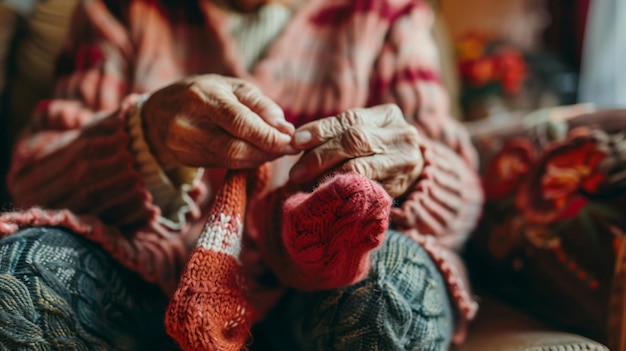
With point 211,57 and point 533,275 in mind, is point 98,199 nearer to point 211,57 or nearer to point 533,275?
point 211,57

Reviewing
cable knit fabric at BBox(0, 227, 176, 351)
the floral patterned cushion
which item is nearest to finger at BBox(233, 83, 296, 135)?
cable knit fabric at BBox(0, 227, 176, 351)

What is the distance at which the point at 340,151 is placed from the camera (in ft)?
1.47

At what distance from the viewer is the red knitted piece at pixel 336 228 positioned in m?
0.37

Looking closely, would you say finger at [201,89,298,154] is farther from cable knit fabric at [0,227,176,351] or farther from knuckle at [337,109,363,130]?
cable knit fabric at [0,227,176,351]

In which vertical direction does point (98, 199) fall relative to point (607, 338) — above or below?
above

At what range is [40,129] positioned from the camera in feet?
2.22

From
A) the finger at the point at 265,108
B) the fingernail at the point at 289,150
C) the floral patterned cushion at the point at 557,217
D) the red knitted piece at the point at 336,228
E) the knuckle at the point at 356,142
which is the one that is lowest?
the floral patterned cushion at the point at 557,217

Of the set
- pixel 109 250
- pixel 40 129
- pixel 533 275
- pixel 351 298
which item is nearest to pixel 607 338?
pixel 533 275

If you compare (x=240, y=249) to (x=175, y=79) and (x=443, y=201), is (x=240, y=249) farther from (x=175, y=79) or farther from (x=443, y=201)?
(x=175, y=79)

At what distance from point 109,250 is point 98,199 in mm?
79

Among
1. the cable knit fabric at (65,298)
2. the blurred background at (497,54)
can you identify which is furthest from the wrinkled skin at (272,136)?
the blurred background at (497,54)

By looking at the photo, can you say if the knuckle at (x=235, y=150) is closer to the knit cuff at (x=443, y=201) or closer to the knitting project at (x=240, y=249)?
the knitting project at (x=240, y=249)

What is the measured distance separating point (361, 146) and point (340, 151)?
2 cm

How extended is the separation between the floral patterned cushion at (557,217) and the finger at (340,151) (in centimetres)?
26
